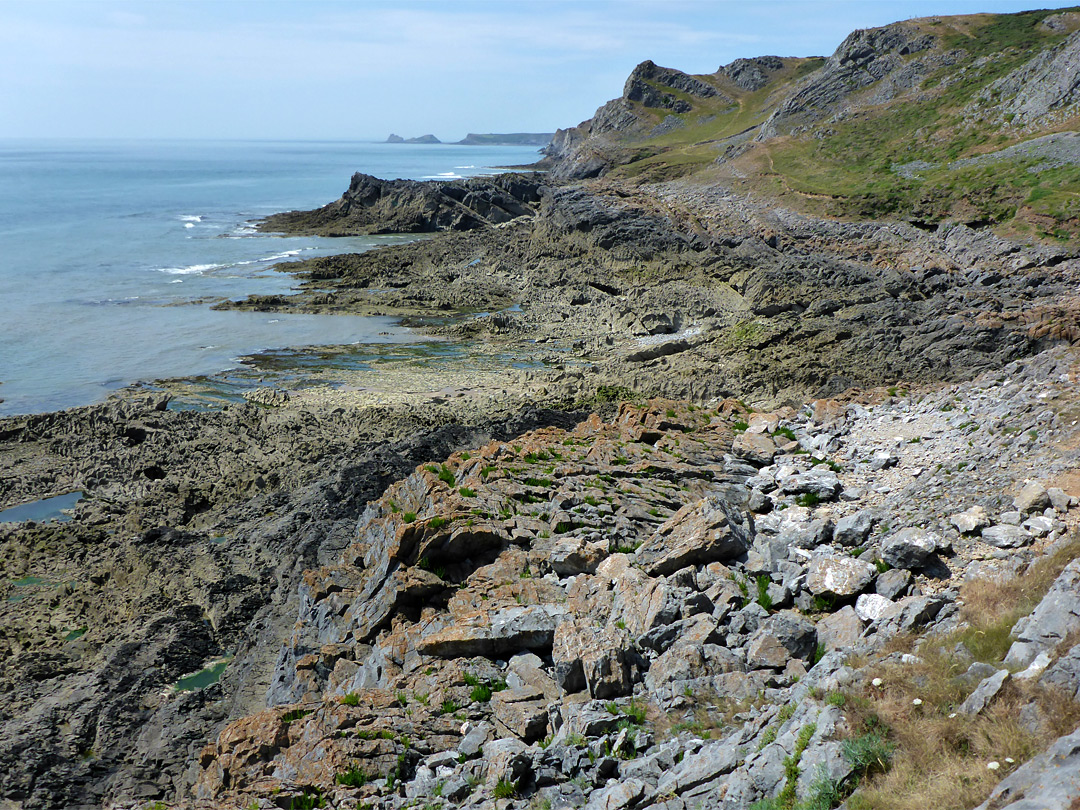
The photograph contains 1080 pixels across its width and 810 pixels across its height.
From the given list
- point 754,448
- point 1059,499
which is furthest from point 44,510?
point 1059,499

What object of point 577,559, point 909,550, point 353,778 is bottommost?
point 353,778

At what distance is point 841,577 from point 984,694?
10.4 ft

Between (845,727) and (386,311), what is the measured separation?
1580 inches

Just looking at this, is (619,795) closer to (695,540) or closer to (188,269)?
(695,540)

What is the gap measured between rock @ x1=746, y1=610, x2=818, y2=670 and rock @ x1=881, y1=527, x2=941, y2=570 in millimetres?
1522

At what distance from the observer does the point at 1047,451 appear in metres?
11.2

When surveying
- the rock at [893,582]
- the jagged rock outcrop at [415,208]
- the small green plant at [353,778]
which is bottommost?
the small green plant at [353,778]

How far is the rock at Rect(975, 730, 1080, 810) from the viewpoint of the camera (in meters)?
4.61

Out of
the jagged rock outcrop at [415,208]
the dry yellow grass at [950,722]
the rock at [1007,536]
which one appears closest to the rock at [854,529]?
the rock at [1007,536]

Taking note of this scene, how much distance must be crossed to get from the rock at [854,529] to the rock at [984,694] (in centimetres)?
485

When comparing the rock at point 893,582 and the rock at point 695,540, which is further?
the rock at point 695,540

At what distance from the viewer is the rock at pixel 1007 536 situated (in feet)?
29.6

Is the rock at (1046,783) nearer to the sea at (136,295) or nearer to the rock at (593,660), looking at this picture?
the rock at (593,660)

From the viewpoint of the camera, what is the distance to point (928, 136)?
178ft
